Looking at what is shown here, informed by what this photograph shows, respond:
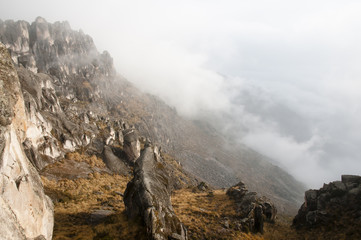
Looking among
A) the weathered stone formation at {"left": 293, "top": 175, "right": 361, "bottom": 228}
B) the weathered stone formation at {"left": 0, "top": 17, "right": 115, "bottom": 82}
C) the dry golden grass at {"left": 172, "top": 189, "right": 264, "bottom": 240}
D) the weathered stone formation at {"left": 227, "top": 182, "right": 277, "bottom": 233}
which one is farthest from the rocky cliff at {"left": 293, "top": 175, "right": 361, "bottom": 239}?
the weathered stone formation at {"left": 0, "top": 17, "right": 115, "bottom": 82}

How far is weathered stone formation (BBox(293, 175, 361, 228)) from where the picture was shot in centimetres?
3606

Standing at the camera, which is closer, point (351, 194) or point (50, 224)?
point (50, 224)

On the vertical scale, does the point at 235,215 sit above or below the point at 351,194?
below

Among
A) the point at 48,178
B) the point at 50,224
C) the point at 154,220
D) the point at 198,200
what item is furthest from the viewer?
the point at 198,200

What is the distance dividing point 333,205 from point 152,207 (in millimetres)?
37486

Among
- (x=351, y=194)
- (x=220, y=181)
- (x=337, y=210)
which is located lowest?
(x=220, y=181)

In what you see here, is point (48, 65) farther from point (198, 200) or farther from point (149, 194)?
point (149, 194)

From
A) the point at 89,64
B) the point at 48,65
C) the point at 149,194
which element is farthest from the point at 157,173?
the point at 89,64

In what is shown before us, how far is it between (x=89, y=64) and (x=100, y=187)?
168 meters

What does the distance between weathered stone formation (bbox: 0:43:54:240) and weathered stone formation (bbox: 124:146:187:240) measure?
7.56 metres

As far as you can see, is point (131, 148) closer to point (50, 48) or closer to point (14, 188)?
point (14, 188)

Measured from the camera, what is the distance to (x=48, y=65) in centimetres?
15600

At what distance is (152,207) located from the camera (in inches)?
760

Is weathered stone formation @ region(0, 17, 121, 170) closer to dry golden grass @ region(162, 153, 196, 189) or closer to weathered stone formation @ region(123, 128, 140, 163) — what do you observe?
weathered stone formation @ region(123, 128, 140, 163)
